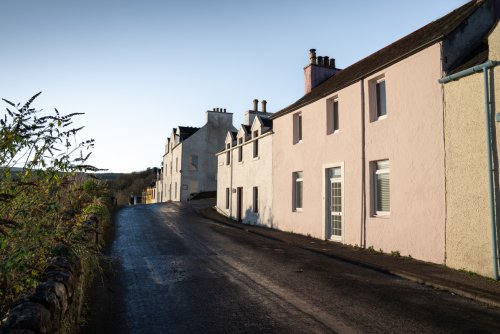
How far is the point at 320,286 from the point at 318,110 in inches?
385

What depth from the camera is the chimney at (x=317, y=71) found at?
67.8 feet

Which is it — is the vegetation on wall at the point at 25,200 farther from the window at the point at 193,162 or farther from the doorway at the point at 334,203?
the window at the point at 193,162

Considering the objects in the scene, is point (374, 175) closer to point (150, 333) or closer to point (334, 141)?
point (334, 141)

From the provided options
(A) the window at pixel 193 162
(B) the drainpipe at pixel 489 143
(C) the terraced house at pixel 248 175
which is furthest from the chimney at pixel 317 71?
(A) the window at pixel 193 162

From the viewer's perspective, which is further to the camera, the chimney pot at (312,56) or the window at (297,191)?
the chimney pot at (312,56)

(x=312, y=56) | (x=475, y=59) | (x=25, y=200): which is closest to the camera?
(x=25, y=200)

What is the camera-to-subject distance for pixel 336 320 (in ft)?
18.1

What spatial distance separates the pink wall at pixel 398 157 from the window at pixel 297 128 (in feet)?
6.59

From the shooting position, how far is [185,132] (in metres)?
45.2

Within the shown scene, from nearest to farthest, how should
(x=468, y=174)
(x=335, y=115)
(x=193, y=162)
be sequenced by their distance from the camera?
(x=468, y=174)
(x=335, y=115)
(x=193, y=162)

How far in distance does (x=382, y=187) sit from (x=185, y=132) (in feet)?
115

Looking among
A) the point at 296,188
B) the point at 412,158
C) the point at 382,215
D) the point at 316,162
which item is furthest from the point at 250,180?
the point at 412,158

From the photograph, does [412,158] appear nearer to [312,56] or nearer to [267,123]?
[312,56]

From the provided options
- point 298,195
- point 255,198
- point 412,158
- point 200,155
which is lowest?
point 255,198
